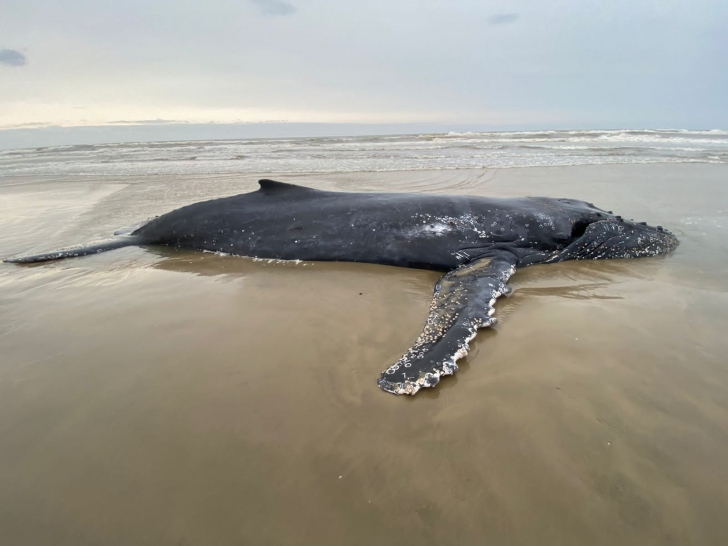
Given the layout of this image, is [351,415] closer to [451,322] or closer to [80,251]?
[451,322]

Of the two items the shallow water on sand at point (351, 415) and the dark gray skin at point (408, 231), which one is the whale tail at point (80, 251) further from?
the shallow water on sand at point (351, 415)

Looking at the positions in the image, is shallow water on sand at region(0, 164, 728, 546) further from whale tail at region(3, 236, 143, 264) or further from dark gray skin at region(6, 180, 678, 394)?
whale tail at region(3, 236, 143, 264)

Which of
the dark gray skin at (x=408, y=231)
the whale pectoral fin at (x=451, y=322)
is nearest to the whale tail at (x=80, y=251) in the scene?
the dark gray skin at (x=408, y=231)

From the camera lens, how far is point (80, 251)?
612 cm

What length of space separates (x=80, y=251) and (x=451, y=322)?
241 inches

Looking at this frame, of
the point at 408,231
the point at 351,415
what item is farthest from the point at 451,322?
the point at 408,231

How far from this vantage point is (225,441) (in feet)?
7.89

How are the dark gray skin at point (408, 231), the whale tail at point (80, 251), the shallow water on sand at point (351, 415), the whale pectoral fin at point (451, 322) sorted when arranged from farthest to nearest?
the whale tail at point (80, 251)
the dark gray skin at point (408, 231)
the whale pectoral fin at point (451, 322)
the shallow water on sand at point (351, 415)

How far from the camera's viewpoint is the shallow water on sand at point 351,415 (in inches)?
75.6

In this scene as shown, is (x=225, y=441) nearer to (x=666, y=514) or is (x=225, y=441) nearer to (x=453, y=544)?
(x=453, y=544)

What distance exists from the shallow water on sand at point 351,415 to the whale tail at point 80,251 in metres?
0.95

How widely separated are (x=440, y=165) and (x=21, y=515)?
1813 centimetres

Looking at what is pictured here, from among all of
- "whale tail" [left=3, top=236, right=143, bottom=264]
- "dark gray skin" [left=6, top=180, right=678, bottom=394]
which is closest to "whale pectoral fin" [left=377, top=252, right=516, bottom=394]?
"dark gray skin" [left=6, top=180, right=678, bottom=394]

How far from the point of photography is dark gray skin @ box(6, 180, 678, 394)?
558 centimetres
